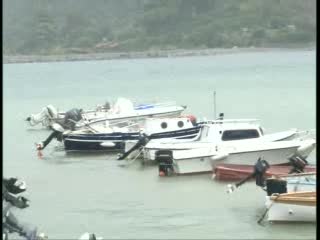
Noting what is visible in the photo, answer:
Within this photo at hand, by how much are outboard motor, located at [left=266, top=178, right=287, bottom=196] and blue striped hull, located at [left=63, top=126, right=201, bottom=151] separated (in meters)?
10.0

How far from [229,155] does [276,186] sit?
5613 millimetres

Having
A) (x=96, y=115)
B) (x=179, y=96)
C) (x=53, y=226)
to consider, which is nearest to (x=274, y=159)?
(x=53, y=226)

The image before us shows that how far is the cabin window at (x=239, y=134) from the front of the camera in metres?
23.9

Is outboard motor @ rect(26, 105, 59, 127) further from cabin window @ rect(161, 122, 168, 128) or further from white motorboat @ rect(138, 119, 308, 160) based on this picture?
white motorboat @ rect(138, 119, 308, 160)

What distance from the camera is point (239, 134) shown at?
78.9 ft

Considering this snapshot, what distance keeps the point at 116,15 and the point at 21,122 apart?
3170 inches

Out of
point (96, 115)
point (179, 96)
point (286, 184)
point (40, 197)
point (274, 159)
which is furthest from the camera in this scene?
point (179, 96)

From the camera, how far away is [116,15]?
12250 cm

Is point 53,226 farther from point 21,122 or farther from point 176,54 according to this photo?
point 176,54

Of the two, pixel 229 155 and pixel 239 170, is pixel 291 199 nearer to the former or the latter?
pixel 239 170

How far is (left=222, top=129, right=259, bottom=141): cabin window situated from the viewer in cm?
2386

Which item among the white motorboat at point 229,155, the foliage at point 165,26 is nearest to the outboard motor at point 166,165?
the white motorboat at point 229,155

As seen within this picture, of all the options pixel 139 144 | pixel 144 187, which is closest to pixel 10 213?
pixel 144 187

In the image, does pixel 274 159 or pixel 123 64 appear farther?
pixel 123 64
